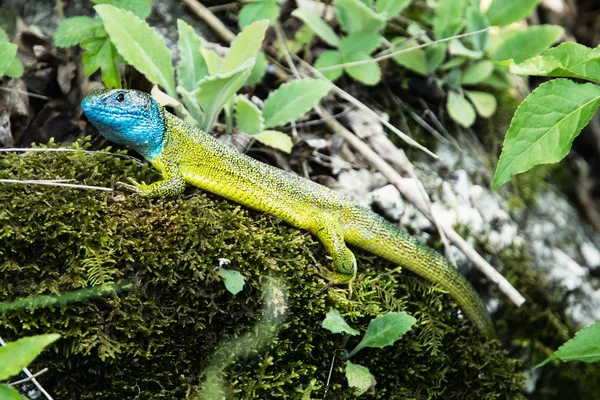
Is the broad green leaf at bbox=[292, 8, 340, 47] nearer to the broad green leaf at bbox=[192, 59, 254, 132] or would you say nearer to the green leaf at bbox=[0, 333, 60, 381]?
the broad green leaf at bbox=[192, 59, 254, 132]

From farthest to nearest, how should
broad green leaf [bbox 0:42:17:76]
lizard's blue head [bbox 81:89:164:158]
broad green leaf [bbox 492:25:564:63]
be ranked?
broad green leaf [bbox 492:25:564:63], broad green leaf [bbox 0:42:17:76], lizard's blue head [bbox 81:89:164:158]

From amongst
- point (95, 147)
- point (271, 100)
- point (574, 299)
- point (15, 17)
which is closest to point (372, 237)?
point (271, 100)

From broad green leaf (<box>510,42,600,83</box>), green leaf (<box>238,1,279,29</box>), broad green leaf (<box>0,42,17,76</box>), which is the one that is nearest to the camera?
broad green leaf (<box>510,42,600,83</box>)

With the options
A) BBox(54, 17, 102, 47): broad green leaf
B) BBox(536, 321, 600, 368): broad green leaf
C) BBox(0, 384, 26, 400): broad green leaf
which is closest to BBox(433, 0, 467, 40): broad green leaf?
BBox(54, 17, 102, 47): broad green leaf

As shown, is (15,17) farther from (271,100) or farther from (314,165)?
(314,165)

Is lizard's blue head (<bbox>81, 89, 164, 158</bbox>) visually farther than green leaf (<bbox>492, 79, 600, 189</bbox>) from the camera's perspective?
Yes

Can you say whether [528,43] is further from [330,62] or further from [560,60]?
[560,60]

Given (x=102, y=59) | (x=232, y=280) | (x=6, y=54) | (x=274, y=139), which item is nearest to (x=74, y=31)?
(x=102, y=59)
